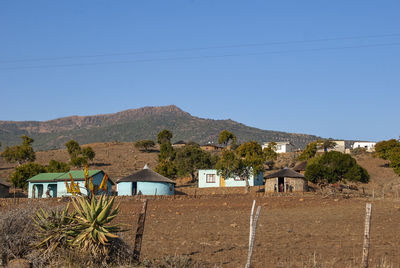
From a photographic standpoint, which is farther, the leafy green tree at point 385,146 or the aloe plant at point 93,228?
the leafy green tree at point 385,146

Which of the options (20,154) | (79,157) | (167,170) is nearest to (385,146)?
(167,170)

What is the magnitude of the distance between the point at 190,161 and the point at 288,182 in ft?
56.7

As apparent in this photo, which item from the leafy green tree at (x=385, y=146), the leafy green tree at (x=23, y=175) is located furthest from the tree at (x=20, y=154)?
the leafy green tree at (x=385, y=146)

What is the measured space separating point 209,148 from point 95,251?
277 ft

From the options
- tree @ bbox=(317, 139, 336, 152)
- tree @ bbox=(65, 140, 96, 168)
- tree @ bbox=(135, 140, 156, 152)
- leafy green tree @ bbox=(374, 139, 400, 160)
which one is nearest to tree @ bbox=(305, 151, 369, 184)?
leafy green tree @ bbox=(374, 139, 400, 160)

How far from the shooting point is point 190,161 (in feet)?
194

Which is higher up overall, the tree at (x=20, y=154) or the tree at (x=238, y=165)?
the tree at (x=20, y=154)

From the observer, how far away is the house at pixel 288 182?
44522 mm

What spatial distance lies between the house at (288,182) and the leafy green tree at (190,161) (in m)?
15.3

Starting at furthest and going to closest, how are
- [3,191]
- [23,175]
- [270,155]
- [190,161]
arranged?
[270,155]
[190,161]
[23,175]
[3,191]

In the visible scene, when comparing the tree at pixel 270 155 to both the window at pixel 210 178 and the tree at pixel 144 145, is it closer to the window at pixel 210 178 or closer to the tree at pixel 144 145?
the window at pixel 210 178

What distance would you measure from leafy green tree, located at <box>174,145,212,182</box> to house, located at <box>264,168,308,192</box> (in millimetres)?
15323

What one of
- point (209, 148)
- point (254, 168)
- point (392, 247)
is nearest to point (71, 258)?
point (392, 247)

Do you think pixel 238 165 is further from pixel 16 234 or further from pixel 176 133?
pixel 176 133
